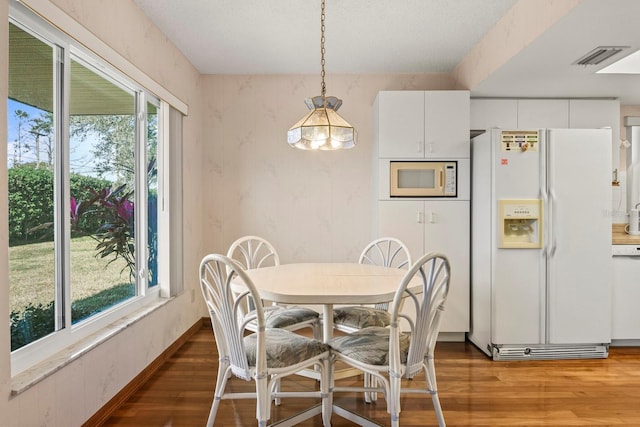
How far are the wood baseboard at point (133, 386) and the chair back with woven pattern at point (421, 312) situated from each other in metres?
1.56

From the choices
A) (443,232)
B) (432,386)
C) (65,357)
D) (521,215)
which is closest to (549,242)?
(521,215)

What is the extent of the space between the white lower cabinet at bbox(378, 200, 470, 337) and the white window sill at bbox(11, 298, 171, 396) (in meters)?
2.09

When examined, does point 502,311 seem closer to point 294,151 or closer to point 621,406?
point 621,406

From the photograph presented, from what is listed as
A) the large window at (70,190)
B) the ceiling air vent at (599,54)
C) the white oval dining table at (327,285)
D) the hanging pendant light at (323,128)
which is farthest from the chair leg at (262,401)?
the ceiling air vent at (599,54)

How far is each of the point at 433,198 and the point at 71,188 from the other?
2.68 metres

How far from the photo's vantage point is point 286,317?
8.67ft

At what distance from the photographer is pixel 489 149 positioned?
3375 mm

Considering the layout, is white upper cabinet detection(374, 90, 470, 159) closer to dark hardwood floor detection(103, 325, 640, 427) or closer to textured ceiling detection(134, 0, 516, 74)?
textured ceiling detection(134, 0, 516, 74)

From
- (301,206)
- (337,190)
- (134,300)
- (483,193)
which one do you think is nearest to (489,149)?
(483,193)

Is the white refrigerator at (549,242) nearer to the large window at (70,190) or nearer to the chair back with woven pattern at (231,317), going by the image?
the chair back with woven pattern at (231,317)

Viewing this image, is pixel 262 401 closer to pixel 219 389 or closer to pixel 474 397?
pixel 219 389

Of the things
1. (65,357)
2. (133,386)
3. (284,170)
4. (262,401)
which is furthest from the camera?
(284,170)

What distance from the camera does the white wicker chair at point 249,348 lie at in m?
1.90

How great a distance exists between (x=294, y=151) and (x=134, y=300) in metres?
2.03
